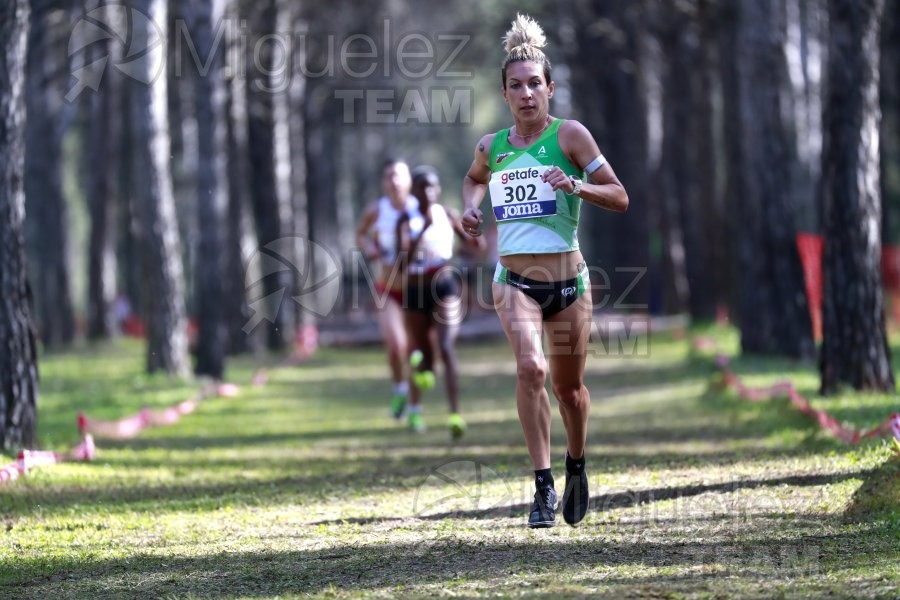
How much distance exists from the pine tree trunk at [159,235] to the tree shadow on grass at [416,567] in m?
12.7

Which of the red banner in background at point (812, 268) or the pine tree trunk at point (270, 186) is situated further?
the pine tree trunk at point (270, 186)

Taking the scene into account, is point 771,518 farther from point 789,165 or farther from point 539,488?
point 789,165

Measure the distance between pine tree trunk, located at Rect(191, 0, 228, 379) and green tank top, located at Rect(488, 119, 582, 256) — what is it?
13.4 metres

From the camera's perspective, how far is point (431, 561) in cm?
688

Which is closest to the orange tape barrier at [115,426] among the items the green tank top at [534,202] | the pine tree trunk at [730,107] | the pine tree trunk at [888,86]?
the green tank top at [534,202]

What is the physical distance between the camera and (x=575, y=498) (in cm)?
776

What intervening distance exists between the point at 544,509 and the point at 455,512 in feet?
3.23

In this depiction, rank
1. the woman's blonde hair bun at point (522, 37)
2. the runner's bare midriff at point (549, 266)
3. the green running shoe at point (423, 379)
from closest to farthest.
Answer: the runner's bare midriff at point (549, 266) → the woman's blonde hair bun at point (522, 37) → the green running shoe at point (423, 379)

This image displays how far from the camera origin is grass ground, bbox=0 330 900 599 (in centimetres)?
638

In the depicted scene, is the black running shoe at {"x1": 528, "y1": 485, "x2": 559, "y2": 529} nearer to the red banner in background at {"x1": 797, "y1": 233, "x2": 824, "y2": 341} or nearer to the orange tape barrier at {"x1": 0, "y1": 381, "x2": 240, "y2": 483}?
the orange tape barrier at {"x1": 0, "y1": 381, "x2": 240, "y2": 483}

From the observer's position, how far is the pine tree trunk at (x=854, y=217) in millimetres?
12609

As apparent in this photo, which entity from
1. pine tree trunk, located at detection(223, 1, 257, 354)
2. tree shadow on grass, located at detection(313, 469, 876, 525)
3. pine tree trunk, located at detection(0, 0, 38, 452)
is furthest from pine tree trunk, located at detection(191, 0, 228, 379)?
tree shadow on grass, located at detection(313, 469, 876, 525)

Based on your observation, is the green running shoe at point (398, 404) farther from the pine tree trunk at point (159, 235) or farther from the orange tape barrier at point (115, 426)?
the pine tree trunk at point (159, 235)

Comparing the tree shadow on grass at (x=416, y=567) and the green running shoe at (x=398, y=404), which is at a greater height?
the tree shadow on grass at (x=416, y=567)
